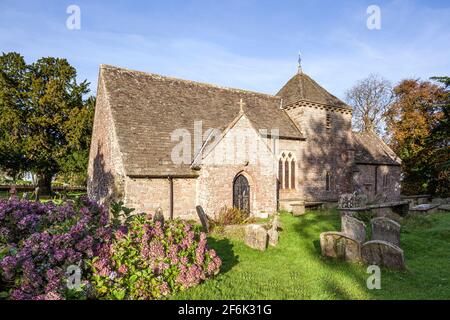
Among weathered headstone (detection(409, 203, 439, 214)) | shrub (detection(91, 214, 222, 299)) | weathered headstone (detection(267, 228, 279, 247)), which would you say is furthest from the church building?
shrub (detection(91, 214, 222, 299))

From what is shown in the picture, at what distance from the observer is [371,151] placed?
31.7 meters

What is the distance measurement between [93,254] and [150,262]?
46.8 inches

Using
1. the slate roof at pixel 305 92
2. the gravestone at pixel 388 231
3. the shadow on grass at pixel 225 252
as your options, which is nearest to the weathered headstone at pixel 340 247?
the gravestone at pixel 388 231

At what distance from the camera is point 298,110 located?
25.3 m

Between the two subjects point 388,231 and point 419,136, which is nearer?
point 388,231

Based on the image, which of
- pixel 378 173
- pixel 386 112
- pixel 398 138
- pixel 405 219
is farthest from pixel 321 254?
pixel 386 112

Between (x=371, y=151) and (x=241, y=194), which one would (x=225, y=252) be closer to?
(x=241, y=194)

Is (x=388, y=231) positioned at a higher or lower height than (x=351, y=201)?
lower

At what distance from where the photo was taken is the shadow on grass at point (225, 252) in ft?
31.0

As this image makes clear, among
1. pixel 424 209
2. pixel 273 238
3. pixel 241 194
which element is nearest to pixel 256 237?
pixel 273 238

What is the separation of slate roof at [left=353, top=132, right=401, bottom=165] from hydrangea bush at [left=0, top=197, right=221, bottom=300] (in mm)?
24774

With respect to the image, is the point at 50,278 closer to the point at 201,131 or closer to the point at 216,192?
the point at 216,192

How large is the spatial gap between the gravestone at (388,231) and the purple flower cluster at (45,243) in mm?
9765
